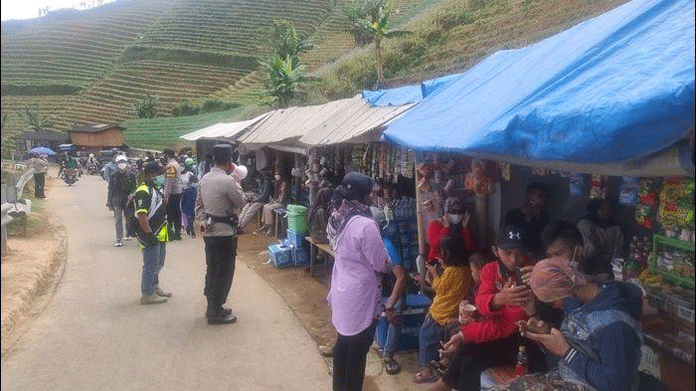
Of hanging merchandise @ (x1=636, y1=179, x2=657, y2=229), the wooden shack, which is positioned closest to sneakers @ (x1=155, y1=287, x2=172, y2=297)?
hanging merchandise @ (x1=636, y1=179, x2=657, y2=229)

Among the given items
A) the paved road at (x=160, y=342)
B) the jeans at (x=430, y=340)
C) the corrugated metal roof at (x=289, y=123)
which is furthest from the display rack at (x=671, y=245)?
the corrugated metal roof at (x=289, y=123)

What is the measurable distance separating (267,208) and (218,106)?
28.5m

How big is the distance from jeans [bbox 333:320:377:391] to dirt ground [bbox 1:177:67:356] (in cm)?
183

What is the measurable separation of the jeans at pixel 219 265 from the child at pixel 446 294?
228 cm

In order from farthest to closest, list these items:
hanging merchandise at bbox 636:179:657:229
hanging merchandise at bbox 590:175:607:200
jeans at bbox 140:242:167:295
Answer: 1. jeans at bbox 140:242:167:295
2. hanging merchandise at bbox 590:175:607:200
3. hanging merchandise at bbox 636:179:657:229

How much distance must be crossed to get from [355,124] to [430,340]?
2598 millimetres

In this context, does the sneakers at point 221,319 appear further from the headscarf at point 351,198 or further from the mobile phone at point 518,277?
the mobile phone at point 518,277

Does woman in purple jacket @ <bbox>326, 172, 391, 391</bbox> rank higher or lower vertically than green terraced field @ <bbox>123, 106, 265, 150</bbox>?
lower

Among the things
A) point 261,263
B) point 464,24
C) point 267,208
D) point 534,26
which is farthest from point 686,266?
point 464,24

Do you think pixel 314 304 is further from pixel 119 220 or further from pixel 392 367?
pixel 119 220

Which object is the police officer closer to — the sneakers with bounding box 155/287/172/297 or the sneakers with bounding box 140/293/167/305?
the sneakers with bounding box 140/293/167/305

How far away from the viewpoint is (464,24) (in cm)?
2870

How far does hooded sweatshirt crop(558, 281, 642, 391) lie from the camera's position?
8.00 ft

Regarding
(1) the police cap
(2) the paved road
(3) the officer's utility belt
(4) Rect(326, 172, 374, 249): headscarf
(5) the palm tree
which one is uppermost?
(5) the palm tree
